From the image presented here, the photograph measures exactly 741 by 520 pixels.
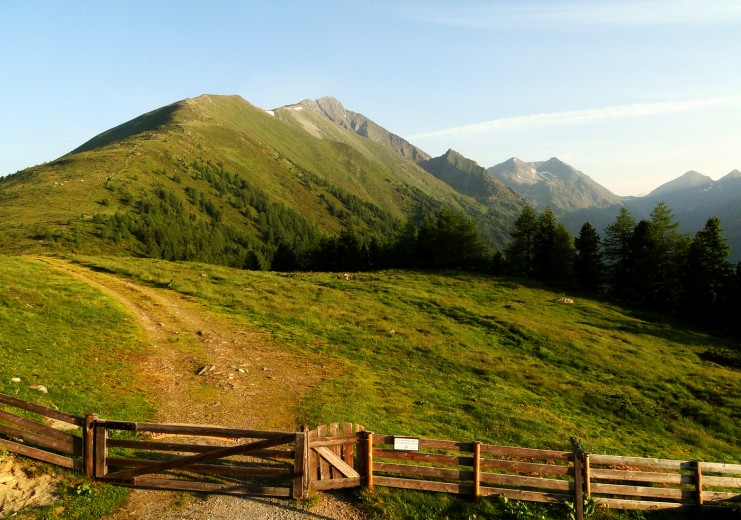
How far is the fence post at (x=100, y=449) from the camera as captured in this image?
40.9ft

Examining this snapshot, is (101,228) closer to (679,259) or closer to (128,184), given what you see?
(128,184)

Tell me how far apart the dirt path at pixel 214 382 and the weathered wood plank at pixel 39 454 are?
89.4 inches

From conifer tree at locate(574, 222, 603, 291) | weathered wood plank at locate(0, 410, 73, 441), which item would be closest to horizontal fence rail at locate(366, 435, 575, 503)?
weathered wood plank at locate(0, 410, 73, 441)

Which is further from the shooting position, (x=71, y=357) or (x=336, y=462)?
(x=71, y=357)

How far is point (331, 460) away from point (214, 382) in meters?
11.5

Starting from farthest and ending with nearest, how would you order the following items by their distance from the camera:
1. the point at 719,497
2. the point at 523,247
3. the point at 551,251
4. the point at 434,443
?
1. the point at 523,247
2. the point at 551,251
3. the point at 719,497
4. the point at 434,443

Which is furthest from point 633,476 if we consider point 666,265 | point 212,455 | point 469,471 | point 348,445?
point 666,265

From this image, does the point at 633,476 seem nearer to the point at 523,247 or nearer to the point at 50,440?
the point at 50,440

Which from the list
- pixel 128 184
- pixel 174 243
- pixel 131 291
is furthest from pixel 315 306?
pixel 128 184

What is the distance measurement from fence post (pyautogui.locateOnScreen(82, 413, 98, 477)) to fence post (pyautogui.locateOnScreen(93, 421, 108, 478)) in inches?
3.0

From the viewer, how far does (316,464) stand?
13.0m

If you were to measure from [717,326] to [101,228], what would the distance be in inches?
5211

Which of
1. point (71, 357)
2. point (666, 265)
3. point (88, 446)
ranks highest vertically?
point (666, 265)

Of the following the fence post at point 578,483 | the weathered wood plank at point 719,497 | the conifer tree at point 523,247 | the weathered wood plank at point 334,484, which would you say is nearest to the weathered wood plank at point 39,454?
the weathered wood plank at point 334,484
